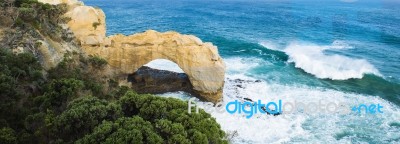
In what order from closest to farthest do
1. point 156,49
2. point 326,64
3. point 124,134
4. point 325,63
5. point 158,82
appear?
1. point 124,134
2. point 156,49
3. point 158,82
4. point 326,64
5. point 325,63

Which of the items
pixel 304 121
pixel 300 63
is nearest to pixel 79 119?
pixel 304 121

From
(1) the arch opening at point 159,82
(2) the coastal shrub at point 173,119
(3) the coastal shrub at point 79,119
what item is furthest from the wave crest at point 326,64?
(3) the coastal shrub at point 79,119

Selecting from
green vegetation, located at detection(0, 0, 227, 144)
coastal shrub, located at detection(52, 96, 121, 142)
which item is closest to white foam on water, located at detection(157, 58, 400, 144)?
green vegetation, located at detection(0, 0, 227, 144)

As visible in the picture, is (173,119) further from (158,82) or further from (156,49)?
(158,82)

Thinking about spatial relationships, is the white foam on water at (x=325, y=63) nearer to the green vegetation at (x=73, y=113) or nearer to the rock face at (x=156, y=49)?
the rock face at (x=156, y=49)

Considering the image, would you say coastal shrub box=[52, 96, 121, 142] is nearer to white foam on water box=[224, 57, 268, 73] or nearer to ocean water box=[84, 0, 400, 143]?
ocean water box=[84, 0, 400, 143]

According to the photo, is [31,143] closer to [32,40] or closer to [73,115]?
[73,115]

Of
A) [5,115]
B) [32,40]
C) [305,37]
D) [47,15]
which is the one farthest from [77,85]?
[305,37]
